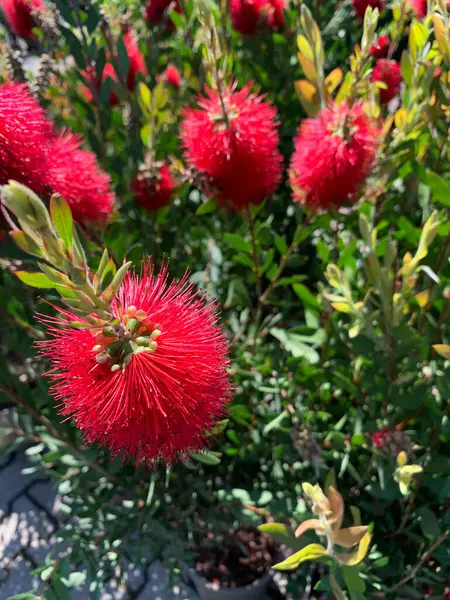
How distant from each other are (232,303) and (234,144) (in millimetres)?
565

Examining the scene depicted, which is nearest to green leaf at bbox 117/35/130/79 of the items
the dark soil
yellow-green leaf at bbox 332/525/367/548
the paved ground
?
yellow-green leaf at bbox 332/525/367/548

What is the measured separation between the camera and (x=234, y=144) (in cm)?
73

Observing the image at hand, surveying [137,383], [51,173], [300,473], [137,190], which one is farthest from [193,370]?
[300,473]

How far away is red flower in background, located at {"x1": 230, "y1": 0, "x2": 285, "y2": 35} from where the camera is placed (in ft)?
3.83

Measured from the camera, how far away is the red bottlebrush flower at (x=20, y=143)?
577 millimetres

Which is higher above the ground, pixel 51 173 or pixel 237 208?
pixel 51 173

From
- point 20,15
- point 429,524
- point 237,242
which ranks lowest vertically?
point 429,524

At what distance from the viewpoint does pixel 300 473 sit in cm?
111

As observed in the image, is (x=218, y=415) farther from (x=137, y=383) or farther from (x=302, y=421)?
(x=302, y=421)

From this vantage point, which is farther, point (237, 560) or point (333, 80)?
point (237, 560)

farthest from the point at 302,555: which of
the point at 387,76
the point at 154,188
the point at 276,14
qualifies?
the point at 276,14

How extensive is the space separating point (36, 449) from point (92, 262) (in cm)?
58

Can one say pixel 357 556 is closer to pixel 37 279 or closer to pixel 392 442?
pixel 392 442

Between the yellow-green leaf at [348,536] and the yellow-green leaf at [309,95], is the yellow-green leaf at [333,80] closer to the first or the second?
the yellow-green leaf at [309,95]
